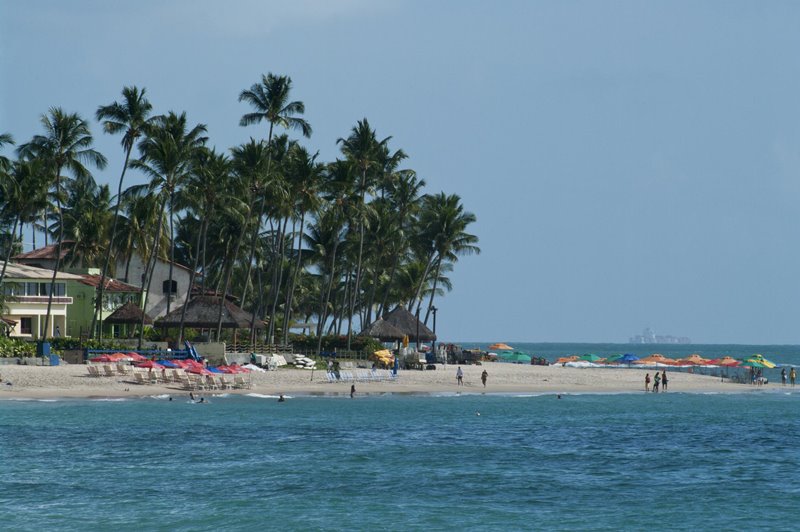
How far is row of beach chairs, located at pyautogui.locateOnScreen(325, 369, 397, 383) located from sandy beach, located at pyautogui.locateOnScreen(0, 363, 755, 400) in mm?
396

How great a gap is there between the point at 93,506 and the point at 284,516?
16.2 feet

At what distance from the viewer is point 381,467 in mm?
36438

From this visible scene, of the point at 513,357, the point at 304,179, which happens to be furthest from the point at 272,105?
the point at 513,357

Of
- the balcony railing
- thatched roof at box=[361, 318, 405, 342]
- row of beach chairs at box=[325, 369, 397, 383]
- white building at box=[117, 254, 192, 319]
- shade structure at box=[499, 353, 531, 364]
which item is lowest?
row of beach chairs at box=[325, 369, 397, 383]

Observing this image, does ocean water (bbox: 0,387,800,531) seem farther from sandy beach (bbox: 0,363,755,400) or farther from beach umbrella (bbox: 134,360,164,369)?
beach umbrella (bbox: 134,360,164,369)

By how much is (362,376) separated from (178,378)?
1268 cm

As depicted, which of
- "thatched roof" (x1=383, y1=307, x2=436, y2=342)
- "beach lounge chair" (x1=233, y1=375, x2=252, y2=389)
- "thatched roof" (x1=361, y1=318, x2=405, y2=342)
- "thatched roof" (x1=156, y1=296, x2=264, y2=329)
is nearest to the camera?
"beach lounge chair" (x1=233, y1=375, x2=252, y2=389)

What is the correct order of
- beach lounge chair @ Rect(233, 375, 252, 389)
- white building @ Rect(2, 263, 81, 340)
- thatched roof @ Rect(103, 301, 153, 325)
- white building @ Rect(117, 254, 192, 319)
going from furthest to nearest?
1. white building @ Rect(117, 254, 192, 319)
2. white building @ Rect(2, 263, 81, 340)
3. thatched roof @ Rect(103, 301, 153, 325)
4. beach lounge chair @ Rect(233, 375, 252, 389)

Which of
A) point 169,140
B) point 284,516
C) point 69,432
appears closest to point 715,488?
point 284,516

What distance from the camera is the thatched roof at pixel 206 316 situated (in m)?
74.1

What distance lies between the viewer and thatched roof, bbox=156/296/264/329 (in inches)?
2916

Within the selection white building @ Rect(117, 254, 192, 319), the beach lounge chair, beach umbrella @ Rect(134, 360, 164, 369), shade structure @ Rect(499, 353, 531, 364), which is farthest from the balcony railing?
shade structure @ Rect(499, 353, 531, 364)

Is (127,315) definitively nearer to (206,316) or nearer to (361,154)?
(206,316)

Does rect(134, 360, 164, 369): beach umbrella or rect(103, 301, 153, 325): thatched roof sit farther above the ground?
rect(103, 301, 153, 325): thatched roof
